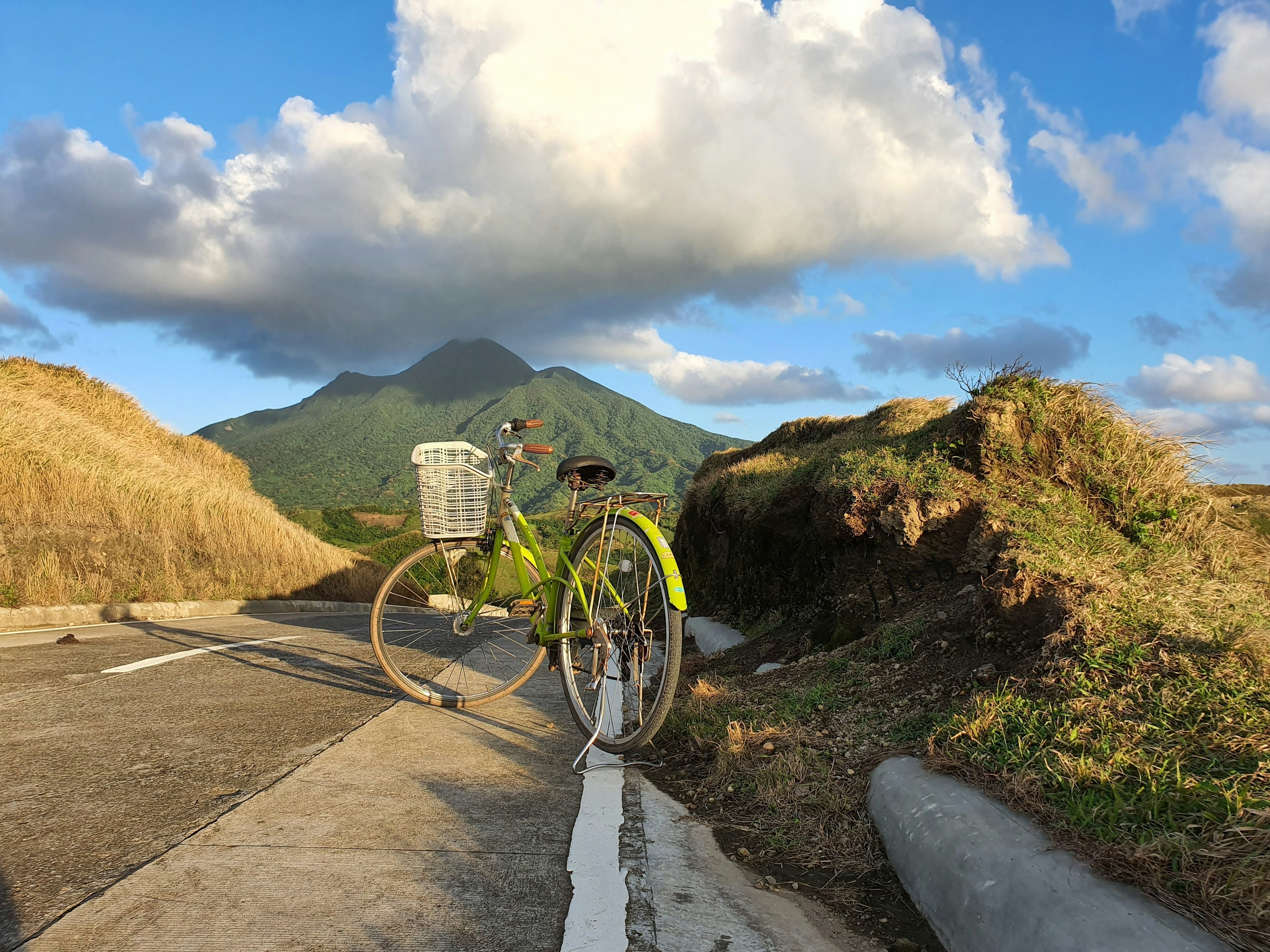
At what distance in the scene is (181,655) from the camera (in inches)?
252

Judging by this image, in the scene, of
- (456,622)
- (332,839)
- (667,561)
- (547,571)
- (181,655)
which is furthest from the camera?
(181,655)

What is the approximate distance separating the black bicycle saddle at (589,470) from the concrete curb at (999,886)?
2295mm

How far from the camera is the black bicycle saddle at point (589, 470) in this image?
14.4 feet

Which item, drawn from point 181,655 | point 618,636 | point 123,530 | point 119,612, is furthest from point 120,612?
point 618,636

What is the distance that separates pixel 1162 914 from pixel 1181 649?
4.63 feet

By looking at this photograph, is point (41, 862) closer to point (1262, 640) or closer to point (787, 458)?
point (1262, 640)

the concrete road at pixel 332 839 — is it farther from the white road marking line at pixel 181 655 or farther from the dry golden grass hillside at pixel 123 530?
the dry golden grass hillside at pixel 123 530

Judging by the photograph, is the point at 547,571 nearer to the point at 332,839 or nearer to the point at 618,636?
the point at 618,636

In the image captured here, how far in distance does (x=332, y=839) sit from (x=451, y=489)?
2.81 m

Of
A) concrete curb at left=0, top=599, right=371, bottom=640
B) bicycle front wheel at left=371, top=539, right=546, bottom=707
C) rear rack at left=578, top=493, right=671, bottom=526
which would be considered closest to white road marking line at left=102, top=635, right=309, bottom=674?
bicycle front wheel at left=371, top=539, right=546, bottom=707

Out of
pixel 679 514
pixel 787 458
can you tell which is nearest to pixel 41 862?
pixel 787 458

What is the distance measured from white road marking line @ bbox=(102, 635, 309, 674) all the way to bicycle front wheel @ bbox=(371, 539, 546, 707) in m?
1.79

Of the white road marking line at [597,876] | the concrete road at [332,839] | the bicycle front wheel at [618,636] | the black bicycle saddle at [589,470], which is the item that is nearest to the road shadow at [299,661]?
the concrete road at [332,839]

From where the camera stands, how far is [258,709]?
4609 mm
